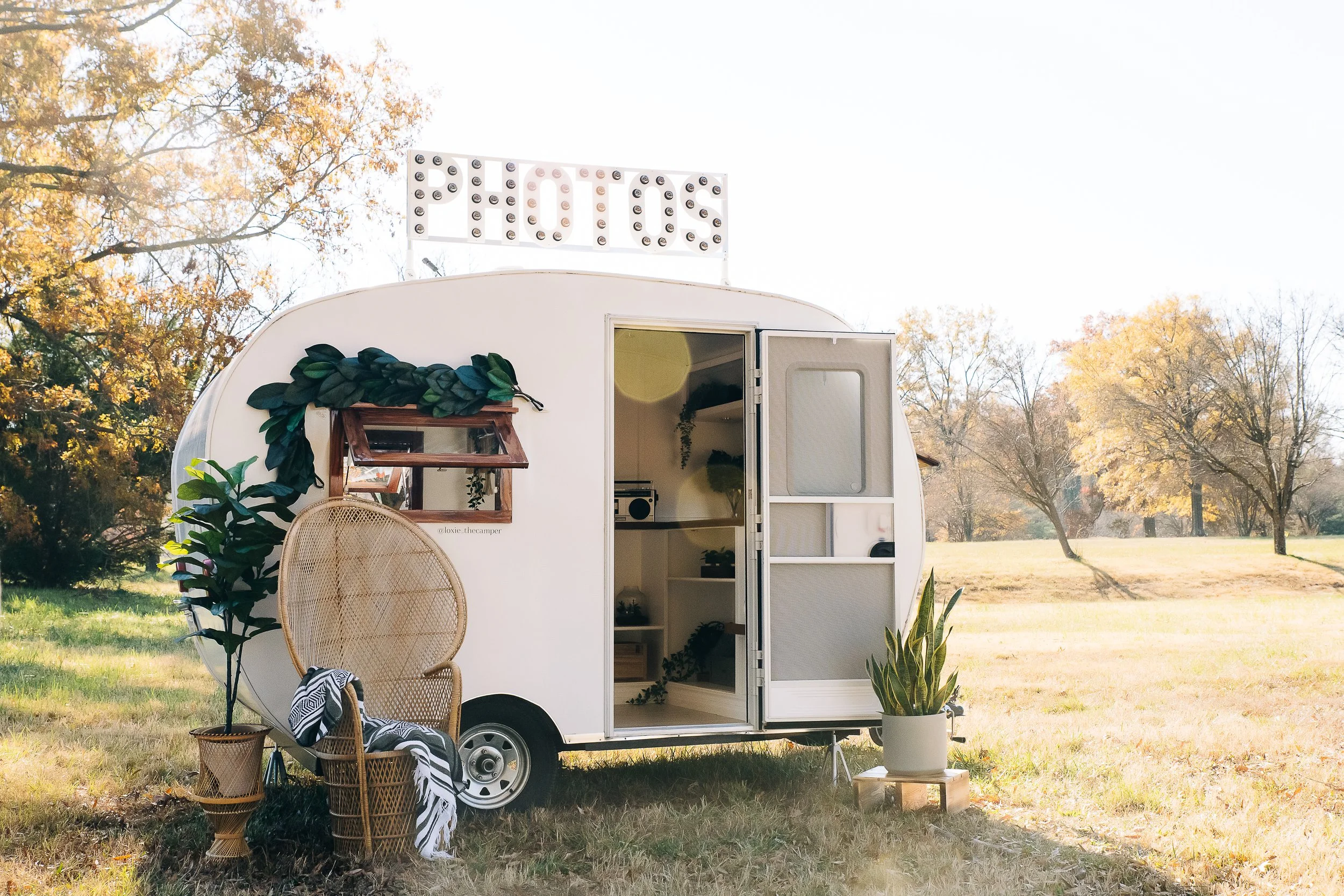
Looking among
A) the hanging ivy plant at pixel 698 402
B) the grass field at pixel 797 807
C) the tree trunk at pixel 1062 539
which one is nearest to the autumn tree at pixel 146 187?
the grass field at pixel 797 807

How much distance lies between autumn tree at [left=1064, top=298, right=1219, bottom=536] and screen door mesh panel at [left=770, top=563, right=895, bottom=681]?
2281cm

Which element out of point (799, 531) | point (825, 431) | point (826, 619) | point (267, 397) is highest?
point (267, 397)

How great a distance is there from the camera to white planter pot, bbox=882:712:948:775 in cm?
612

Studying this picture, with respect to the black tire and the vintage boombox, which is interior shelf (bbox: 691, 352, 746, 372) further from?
the black tire

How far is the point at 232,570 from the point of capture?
5.36 m

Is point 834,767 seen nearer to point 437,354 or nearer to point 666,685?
point 666,685

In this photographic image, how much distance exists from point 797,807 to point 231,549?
3.05 m

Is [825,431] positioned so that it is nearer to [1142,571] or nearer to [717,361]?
[717,361]

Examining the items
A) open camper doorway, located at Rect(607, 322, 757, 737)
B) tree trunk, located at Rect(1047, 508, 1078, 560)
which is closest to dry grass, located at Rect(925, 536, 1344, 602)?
tree trunk, located at Rect(1047, 508, 1078, 560)

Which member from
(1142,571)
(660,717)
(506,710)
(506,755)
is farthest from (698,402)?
(1142,571)

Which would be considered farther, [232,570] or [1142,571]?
[1142,571]

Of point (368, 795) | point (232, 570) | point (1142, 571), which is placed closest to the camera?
point (368, 795)

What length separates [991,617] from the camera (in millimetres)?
18328

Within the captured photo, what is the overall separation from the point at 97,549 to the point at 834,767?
49.2 feet
